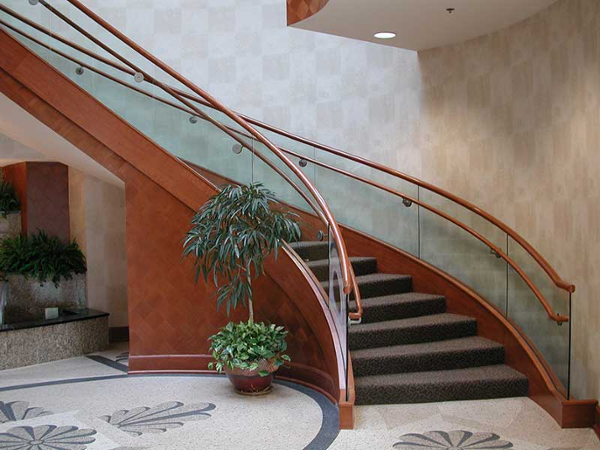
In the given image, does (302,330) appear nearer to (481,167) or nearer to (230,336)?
(230,336)

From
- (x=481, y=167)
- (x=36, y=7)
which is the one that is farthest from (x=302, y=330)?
(x=36, y=7)

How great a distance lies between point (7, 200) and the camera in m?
9.23

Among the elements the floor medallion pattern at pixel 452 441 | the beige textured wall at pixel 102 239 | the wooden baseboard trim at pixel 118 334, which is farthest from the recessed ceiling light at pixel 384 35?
the wooden baseboard trim at pixel 118 334

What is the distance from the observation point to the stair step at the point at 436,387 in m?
5.71

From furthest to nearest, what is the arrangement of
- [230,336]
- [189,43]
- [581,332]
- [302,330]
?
[189,43] < [302,330] < [230,336] < [581,332]

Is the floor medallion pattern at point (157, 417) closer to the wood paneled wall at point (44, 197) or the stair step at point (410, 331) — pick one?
the stair step at point (410, 331)

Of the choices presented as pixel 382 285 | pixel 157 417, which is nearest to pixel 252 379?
pixel 157 417

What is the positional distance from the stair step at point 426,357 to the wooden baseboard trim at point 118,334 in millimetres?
4084

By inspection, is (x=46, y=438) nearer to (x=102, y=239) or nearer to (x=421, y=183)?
(x=421, y=183)

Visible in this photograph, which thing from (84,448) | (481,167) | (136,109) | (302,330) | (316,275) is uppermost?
(136,109)

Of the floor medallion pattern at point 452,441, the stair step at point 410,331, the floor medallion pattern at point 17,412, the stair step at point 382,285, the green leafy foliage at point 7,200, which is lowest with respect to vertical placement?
the floor medallion pattern at point 452,441

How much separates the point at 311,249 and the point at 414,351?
49.2 inches

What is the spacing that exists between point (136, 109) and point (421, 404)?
383cm

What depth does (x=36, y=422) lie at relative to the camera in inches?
217
